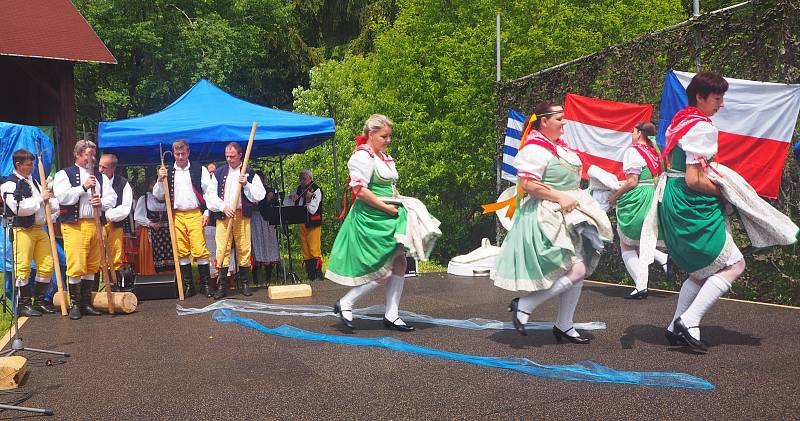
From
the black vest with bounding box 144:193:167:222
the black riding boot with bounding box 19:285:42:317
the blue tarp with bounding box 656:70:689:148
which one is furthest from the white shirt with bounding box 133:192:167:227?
the blue tarp with bounding box 656:70:689:148

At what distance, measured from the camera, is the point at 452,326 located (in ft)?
17.8

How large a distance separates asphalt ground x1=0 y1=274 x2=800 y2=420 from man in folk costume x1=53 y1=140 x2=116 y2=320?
496mm

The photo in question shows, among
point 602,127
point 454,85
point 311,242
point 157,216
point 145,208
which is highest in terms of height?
point 454,85

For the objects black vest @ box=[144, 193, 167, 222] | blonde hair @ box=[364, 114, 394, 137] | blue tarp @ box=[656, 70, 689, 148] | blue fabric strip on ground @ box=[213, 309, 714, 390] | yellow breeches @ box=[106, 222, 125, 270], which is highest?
blue tarp @ box=[656, 70, 689, 148]

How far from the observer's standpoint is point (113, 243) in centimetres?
750

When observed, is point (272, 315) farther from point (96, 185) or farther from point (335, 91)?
point (335, 91)

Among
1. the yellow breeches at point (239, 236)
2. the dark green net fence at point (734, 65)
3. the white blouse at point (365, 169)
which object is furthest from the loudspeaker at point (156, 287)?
the dark green net fence at point (734, 65)

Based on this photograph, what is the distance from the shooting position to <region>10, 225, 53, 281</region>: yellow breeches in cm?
662

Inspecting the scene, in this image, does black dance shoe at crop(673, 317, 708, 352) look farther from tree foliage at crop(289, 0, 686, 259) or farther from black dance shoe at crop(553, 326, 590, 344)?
tree foliage at crop(289, 0, 686, 259)

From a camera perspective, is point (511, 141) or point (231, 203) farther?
point (511, 141)

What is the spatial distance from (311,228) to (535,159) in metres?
5.53

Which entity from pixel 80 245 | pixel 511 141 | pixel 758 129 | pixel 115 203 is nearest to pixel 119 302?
pixel 80 245

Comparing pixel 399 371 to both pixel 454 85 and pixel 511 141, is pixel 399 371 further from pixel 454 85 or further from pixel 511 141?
pixel 454 85

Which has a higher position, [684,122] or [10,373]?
[684,122]
